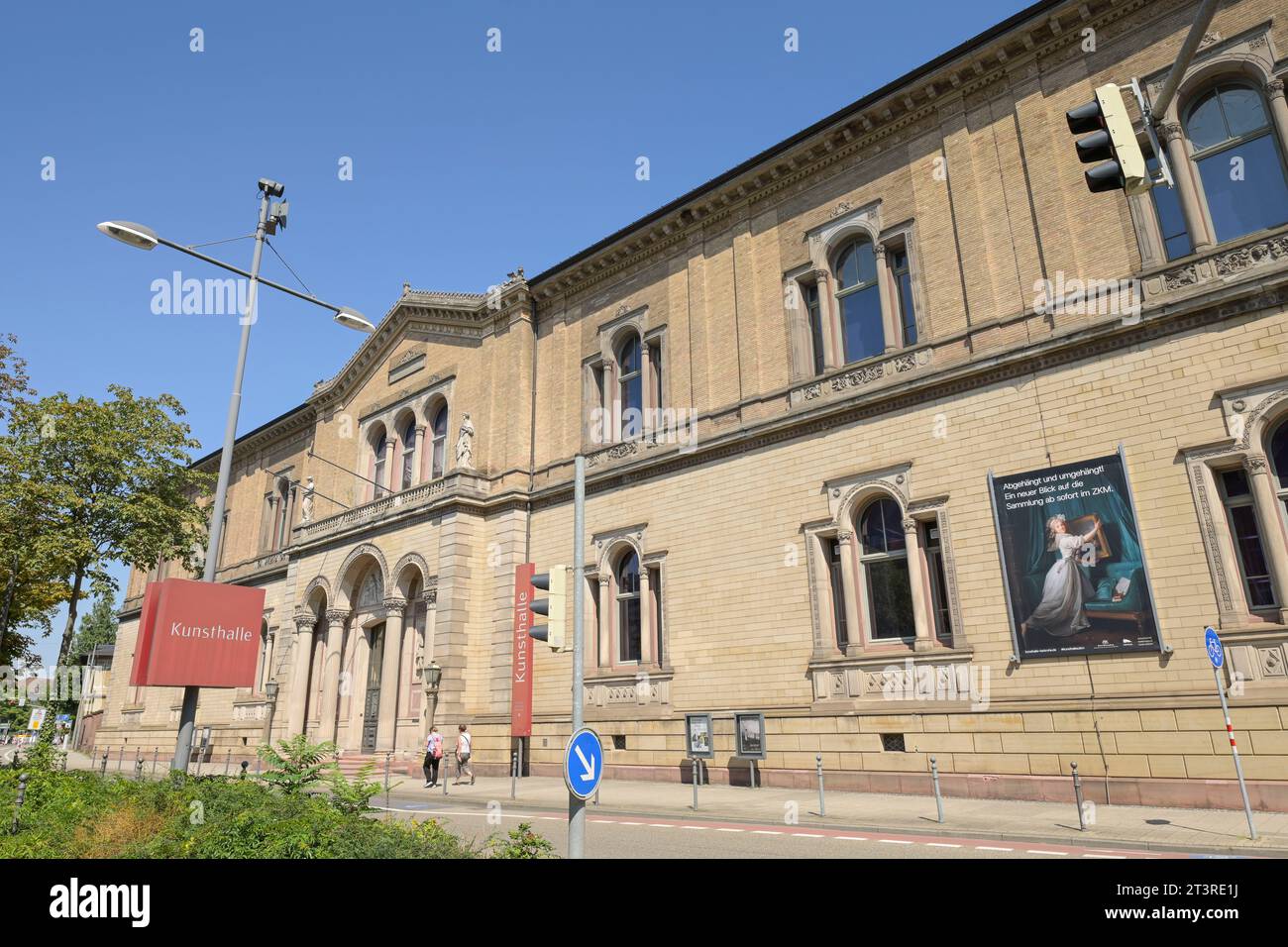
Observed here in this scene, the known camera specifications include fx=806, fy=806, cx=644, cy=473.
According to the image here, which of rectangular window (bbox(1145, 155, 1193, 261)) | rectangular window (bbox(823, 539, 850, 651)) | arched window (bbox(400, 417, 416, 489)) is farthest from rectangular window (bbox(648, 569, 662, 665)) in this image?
rectangular window (bbox(1145, 155, 1193, 261))

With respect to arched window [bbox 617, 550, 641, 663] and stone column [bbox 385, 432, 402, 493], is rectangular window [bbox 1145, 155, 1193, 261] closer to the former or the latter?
arched window [bbox 617, 550, 641, 663]

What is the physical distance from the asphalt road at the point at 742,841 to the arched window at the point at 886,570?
653 cm

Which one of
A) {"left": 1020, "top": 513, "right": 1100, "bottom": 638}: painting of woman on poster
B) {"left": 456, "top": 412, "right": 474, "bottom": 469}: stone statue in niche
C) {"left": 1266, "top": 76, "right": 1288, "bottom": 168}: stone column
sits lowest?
{"left": 1020, "top": 513, "right": 1100, "bottom": 638}: painting of woman on poster

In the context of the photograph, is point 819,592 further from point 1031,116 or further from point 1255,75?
point 1255,75

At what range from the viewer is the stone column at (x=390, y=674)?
93.0 feet

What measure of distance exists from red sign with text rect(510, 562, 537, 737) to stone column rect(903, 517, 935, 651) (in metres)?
11.7

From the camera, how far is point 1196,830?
39.4 ft

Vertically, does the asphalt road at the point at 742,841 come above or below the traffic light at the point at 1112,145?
below

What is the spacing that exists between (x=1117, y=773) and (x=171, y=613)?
1705 centimetres

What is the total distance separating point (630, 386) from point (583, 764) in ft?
68.1

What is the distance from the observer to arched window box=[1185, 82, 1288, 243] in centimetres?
1563

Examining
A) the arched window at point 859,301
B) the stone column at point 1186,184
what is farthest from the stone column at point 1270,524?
the arched window at point 859,301

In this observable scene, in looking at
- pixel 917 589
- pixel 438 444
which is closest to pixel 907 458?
pixel 917 589

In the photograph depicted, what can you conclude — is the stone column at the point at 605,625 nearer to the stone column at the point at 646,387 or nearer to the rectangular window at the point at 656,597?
the rectangular window at the point at 656,597
